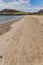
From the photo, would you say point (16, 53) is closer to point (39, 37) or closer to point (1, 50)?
point (1, 50)

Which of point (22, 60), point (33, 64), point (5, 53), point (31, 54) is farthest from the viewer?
point (5, 53)

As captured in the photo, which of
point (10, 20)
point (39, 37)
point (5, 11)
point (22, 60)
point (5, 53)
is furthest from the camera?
point (10, 20)

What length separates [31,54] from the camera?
3.70 metres

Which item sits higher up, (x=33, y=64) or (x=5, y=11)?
(x=5, y=11)

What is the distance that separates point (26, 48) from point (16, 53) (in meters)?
0.37

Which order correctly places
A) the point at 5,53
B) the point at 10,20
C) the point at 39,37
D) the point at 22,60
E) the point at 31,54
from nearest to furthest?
the point at 22,60 → the point at 31,54 → the point at 5,53 → the point at 39,37 → the point at 10,20

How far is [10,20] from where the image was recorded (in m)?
10.9

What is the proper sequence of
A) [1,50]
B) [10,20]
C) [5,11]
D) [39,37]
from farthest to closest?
[10,20] < [5,11] < [39,37] < [1,50]

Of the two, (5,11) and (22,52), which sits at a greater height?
(5,11)

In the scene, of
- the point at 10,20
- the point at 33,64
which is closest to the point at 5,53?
the point at 33,64

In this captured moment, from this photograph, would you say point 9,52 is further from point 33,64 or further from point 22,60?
point 33,64

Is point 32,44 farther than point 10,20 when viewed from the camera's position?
No

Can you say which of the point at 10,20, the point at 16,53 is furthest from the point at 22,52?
the point at 10,20

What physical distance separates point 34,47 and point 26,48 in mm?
192
